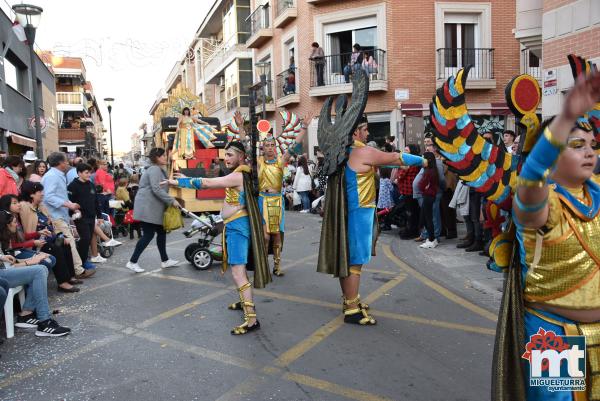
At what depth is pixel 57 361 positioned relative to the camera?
13.6ft

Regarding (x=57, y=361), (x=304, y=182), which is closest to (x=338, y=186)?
(x=57, y=361)

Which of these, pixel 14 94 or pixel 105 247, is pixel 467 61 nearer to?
pixel 105 247

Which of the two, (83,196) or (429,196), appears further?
(429,196)

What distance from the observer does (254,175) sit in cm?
488

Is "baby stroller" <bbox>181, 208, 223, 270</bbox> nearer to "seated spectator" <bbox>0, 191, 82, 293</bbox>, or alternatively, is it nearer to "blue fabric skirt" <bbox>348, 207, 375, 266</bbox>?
"seated spectator" <bbox>0, 191, 82, 293</bbox>

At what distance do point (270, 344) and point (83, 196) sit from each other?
4652 mm

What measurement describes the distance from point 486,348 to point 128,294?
4413 millimetres

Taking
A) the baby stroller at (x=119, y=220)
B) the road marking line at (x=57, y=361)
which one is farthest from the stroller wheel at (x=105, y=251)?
the road marking line at (x=57, y=361)

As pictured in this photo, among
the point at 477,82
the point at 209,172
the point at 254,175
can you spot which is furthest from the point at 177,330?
the point at 477,82

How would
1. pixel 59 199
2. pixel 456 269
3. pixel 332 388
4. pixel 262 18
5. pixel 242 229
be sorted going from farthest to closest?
pixel 262 18 → pixel 59 199 → pixel 456 269 → pixel 242 229 → pixel 332 388

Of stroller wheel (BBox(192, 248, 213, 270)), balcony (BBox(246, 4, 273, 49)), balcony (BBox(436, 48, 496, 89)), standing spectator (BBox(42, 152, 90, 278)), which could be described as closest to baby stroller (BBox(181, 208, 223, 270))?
stroller wheel (BBox(192, 248, 213, 270))

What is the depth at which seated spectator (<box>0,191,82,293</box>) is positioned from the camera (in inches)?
221

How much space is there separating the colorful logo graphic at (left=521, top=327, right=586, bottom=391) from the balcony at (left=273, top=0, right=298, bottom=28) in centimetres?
2000

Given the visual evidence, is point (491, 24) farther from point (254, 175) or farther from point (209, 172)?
point (254, 175)
